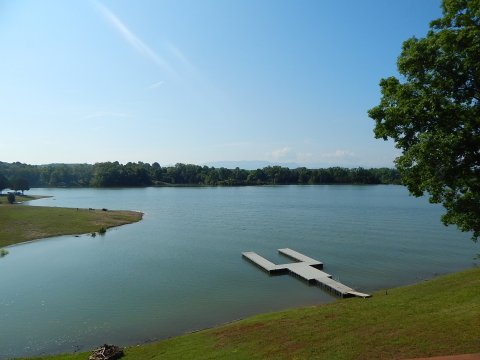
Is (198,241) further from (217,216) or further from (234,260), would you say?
(217,216)

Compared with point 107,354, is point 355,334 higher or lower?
higher

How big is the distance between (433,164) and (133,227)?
73.0m

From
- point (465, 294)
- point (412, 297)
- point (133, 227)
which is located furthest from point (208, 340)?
point (133, 227)

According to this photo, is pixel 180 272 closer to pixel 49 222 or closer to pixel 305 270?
pixel 305 270

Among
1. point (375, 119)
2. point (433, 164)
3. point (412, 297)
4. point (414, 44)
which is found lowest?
point (412, 297)

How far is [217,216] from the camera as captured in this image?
96125 mm

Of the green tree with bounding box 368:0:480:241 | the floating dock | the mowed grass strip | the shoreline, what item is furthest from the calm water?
the green tree with bounding box 368:0:480:241

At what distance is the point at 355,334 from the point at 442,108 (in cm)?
1139

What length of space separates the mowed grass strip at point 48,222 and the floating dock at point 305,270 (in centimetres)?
4031

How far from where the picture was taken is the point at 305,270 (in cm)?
4462

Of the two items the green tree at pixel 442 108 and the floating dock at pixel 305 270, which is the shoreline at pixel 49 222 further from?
the green tree at pixel 442 108

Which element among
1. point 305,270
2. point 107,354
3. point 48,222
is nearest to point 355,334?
point 107,354

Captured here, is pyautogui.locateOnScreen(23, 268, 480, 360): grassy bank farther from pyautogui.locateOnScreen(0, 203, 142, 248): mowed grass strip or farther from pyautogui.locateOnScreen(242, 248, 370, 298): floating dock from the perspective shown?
pyautogui.locateOnScreen(0, 203, 142, 248): mowed grass strip

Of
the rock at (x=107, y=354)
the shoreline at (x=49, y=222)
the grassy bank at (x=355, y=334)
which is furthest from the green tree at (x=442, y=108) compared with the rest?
the shoreline at (x=49, y=222)
